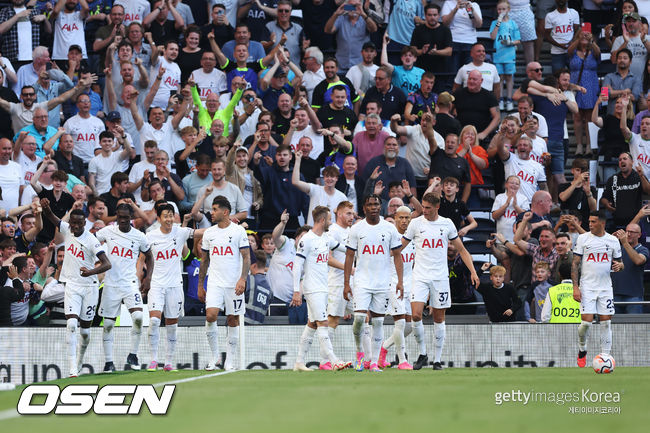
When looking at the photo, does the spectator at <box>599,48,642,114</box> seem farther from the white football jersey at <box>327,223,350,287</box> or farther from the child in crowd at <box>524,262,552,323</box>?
the white football jersey at <box>327,223,350,287</box>

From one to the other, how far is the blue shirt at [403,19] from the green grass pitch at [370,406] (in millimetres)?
11505

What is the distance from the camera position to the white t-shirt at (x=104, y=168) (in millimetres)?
20281

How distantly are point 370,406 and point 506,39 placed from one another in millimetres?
14813

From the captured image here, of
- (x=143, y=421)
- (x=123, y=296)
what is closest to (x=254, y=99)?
(x=123, y=296)

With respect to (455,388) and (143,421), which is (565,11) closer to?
(455,388)

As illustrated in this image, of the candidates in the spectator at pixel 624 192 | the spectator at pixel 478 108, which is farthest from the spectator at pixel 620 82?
the spectator at pixel 478 108

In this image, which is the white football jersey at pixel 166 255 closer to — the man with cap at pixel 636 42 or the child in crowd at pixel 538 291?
the child in crowd at pixel 538 291

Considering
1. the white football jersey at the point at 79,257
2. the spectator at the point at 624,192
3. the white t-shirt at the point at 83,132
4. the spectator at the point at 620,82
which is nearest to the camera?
the white football jersey at the point at 79,257

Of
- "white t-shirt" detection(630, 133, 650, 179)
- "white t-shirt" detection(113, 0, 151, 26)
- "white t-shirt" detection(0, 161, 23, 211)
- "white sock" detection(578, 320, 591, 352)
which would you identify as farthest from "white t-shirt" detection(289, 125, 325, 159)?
"white sock" detection(578, 320, 591, 352)

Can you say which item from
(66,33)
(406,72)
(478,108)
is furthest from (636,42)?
(66,33)

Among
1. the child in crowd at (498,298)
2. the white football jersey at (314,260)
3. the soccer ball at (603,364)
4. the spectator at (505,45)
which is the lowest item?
the soccer ball at (603,364)

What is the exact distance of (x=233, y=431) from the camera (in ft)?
26.1

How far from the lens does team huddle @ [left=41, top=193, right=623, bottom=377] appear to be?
1517cm

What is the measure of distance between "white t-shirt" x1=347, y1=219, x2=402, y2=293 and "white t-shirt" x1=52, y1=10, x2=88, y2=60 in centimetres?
1038
